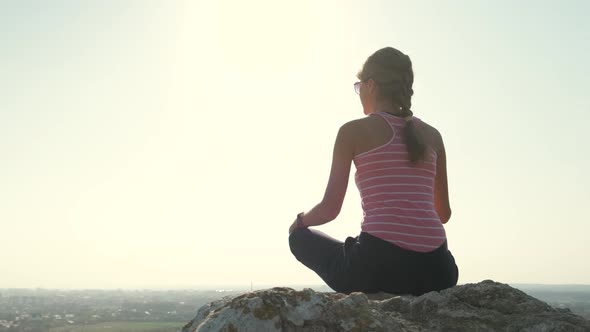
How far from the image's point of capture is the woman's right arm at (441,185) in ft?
16.2

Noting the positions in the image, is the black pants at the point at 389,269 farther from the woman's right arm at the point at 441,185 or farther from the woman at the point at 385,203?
the woman's right arm at the point at 441,185

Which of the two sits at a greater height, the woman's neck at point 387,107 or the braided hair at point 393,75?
the braided hair at point 393,75

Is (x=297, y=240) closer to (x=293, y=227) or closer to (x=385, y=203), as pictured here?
(x=293, y=227)

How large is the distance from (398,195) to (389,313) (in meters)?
1.09

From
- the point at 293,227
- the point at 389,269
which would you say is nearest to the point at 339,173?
the point at 293,227

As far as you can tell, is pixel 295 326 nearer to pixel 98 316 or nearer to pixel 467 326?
pixel 467 326

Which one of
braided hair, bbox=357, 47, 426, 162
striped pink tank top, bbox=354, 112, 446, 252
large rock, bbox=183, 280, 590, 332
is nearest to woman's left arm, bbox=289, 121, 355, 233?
striped pink tank top, bbox=354, 112, 446, 252

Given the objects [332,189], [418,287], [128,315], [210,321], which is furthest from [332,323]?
[128,315]

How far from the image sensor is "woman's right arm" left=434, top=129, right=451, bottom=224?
4.93 meters

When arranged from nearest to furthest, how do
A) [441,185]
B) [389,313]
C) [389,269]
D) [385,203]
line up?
[389,313] < [389,269] < [385,203] < [441,185]

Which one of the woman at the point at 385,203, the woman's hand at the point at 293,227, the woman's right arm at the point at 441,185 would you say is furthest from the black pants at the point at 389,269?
the woman's right arm at the point at 441,185

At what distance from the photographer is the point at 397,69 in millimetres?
4652

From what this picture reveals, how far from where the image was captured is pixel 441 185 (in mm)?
5227

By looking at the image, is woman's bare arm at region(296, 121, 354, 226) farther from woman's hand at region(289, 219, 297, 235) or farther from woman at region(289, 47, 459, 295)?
woman's hand at region(289, 219, 297, 235)
